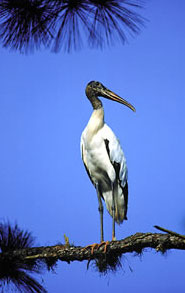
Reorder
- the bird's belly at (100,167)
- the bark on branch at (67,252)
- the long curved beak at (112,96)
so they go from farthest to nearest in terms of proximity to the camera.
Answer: the long curved beak at (112,96) → the bird's belly at (100,167) → the bark on branch at (67,252)

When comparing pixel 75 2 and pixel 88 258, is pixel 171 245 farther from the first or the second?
pixel 75 2

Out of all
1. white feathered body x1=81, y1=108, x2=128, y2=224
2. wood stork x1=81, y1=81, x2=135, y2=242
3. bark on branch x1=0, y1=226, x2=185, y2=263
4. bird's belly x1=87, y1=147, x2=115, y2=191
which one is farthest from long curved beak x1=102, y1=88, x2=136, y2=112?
bark on branch x1=0, y1=226, x2=185, y2=263

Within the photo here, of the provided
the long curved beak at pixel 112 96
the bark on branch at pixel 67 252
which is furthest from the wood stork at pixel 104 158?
the bark on branch at pixel 67 252

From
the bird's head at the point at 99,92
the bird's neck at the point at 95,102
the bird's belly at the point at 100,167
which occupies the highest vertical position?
the bird's head at the point at 99,92

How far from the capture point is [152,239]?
243 centimetres

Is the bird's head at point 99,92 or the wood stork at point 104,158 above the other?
the bird's head at point 99,92

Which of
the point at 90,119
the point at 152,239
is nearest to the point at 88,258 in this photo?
the point at 152,239

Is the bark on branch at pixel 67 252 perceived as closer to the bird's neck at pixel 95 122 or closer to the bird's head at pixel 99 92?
the bird's neck at pixel 95 122

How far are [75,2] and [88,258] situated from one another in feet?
4.35

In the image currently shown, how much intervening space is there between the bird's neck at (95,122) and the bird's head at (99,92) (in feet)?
0.31

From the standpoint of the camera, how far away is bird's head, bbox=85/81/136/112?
127 inches

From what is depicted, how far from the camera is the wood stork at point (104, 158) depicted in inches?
123

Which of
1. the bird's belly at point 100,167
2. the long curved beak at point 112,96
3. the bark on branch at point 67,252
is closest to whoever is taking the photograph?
the bark on branch at point 67,252

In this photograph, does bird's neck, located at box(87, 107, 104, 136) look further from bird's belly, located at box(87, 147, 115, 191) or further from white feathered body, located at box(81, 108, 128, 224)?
bird's belly, located at box(87, 147, 115, 191)
